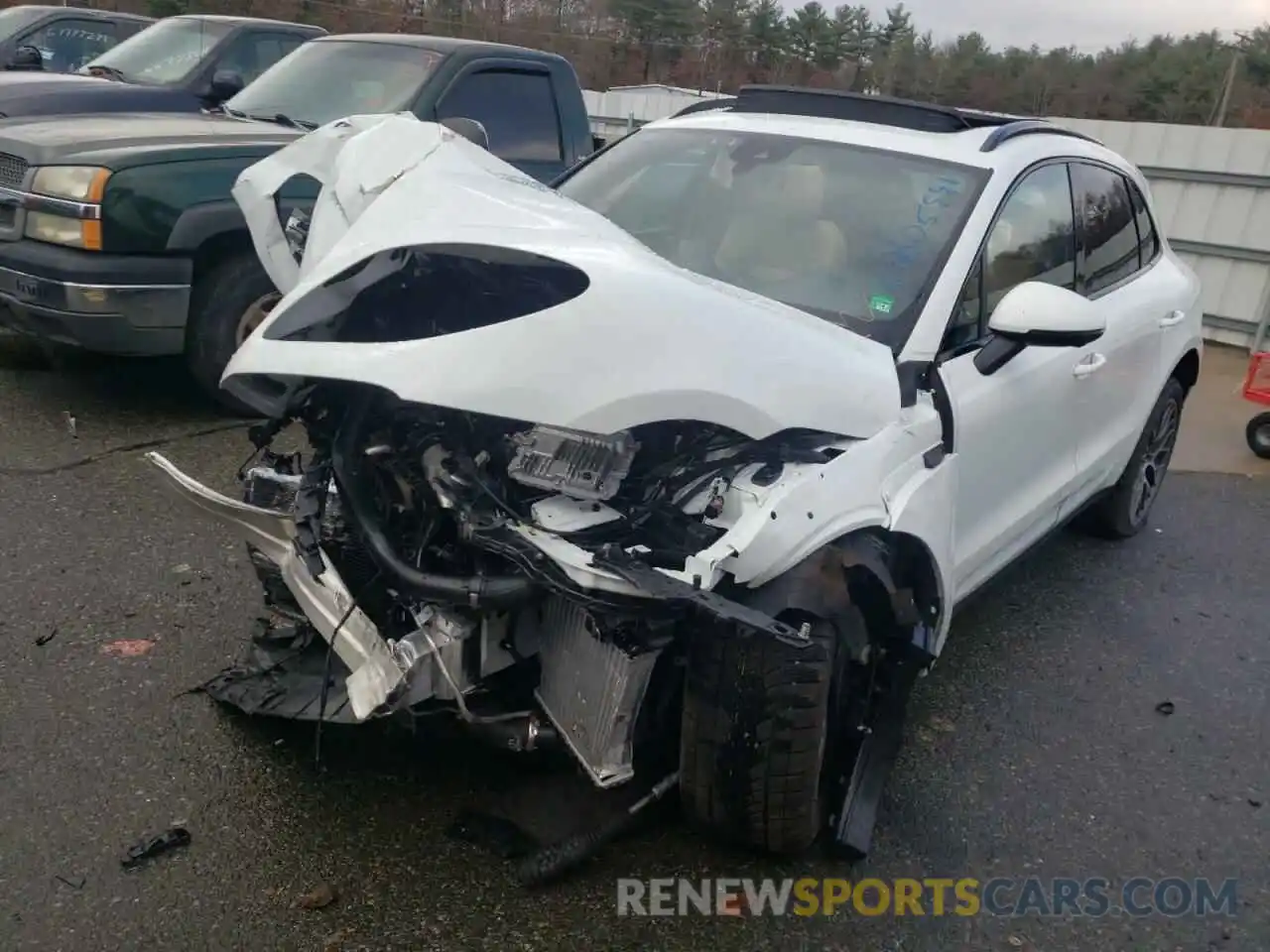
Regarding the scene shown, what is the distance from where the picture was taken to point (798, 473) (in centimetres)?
244

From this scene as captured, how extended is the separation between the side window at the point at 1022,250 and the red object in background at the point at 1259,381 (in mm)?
3578

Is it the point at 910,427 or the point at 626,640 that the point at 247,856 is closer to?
the point at 626,640

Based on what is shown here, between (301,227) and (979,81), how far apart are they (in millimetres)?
31695

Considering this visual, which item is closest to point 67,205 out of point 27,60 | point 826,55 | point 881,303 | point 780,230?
point 780,230

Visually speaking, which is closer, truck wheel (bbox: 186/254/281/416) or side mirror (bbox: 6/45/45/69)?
truck wheel (bbox: 186/254/281/416)

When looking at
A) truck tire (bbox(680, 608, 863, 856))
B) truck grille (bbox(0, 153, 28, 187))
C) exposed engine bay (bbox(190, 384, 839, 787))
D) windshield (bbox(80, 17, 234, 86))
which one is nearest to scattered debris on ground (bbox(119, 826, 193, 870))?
exposed engine bay (bbox(190, 384, 839, 787))

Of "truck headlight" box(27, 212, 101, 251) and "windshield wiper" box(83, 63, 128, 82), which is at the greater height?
"windshield wiper" box(83, 63, 128, 82)

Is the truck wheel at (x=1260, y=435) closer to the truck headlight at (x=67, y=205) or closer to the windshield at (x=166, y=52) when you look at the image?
the truck headlight at (x=67, y=205)

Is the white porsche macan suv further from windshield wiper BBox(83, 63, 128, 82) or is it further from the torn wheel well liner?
windshield wiper BBox(83, 63, 128, 82)

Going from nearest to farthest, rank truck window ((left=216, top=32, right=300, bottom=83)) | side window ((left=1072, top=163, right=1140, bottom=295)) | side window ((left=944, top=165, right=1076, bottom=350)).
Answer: side window ((left=944, top=165, right=1076, bottom=350)) < side window ((left=1072, top=163, right=1140, bottom=295)) < truck window ((left=216, top=32, right=300, bottom=83))

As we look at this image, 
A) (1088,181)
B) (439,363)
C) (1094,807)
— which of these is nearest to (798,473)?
(439,363)

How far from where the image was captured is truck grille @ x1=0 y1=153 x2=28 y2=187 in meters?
5.11

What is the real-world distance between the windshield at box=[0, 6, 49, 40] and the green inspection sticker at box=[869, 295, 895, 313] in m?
10.3

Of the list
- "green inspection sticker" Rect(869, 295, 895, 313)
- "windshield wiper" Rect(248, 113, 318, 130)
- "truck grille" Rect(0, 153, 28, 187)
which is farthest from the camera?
"windshield wiper" Rect(248, 113, 318, 130)
